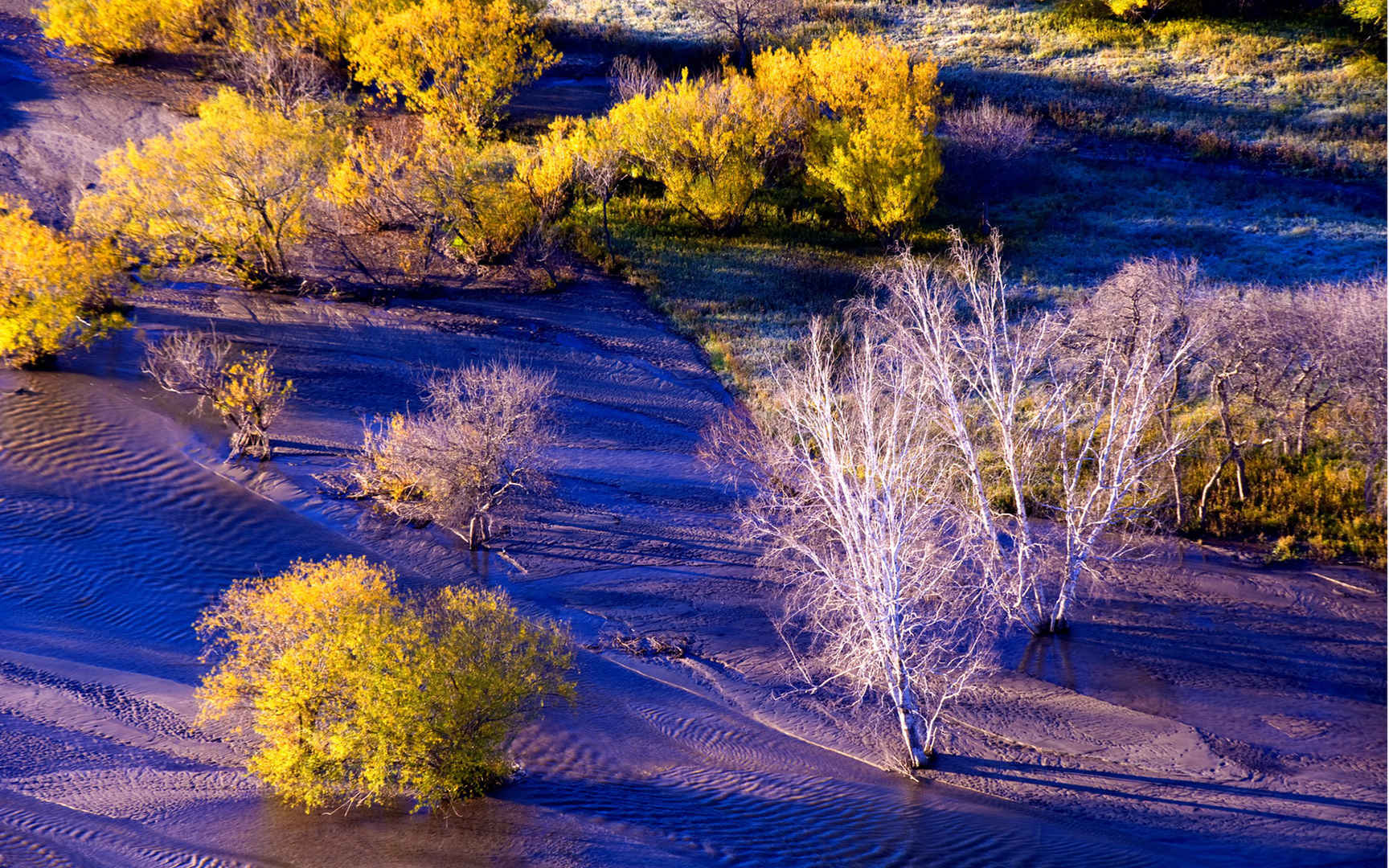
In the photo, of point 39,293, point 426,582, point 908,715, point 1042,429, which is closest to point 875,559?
point 908,715

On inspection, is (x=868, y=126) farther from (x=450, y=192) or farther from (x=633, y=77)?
(x=450, y=192)

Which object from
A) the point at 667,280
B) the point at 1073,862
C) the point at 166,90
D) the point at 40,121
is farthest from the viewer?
the point at 166,90

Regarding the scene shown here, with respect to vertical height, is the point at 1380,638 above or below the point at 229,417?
below

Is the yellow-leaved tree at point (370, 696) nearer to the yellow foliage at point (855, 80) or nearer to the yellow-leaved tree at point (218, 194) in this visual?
the yellow-leaved tree at point (218, 194)

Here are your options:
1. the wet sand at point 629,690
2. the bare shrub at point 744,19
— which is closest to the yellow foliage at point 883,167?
the wet sand at point 629,690

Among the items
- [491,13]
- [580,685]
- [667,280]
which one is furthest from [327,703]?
[491,13]

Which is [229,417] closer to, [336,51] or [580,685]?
[580,685]
